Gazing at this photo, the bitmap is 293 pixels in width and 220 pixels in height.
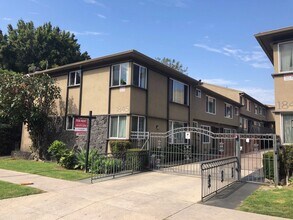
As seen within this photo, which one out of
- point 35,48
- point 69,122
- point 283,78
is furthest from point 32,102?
point 35,48

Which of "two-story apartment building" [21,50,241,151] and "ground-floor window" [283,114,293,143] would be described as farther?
"two-story apartment building" [21,50,241,151]

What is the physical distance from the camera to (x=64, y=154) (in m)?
14.7

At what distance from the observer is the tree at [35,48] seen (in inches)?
1368

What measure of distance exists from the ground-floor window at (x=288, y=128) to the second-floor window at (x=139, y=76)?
816 cm

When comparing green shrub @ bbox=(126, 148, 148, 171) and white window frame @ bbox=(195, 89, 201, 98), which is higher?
white window frame @ bbox=(195, 89, 201, 98)

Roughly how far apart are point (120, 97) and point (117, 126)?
1.67 meters

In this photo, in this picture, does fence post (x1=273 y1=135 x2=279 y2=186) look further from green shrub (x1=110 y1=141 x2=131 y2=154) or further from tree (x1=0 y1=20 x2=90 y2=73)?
tree (x1=0 y1=20 x2=90 y2=73)

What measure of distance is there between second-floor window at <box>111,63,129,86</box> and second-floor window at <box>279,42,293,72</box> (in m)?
7.95

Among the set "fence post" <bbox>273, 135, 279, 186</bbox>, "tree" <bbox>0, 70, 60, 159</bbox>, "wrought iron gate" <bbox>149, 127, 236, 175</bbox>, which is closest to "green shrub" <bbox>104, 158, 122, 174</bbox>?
"wrought iron gate" <bbox>149, 127, 236, 175</bbox>

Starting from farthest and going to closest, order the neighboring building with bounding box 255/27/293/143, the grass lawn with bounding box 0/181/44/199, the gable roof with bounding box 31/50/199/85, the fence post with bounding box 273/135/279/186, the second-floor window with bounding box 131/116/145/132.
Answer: the second-floor window with bounding box 131/116/145/132 < the gable roof with bounding box 31/50/199/85 < the neighboring building with bounding box 255/27/293/143 < the fence post with bounding box 273/135/279/186 < the grass lawn with bounding box 0/181/44/199

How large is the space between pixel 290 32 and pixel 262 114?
126 ft

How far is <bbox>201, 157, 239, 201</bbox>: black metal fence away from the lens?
8951 mm

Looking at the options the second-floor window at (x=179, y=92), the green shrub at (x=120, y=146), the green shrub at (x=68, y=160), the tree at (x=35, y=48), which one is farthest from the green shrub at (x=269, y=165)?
the tree at (x=35, y=48)

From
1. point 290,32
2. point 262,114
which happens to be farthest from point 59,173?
point 262,114
